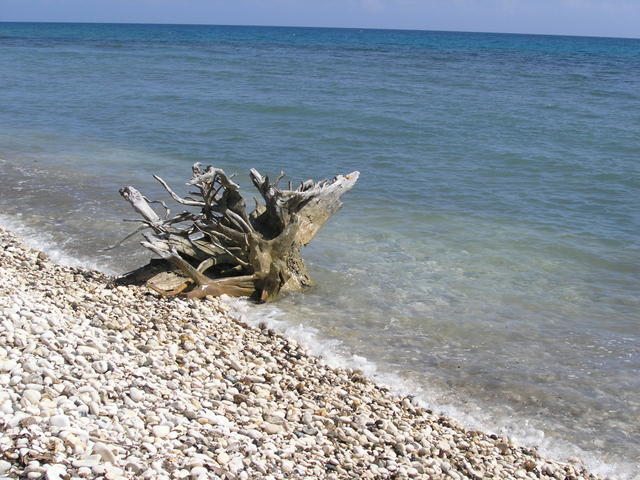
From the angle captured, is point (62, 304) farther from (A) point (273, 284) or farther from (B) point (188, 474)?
(B) point (188, 474)

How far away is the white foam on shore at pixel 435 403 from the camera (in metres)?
6.53

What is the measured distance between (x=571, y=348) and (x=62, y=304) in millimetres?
5824

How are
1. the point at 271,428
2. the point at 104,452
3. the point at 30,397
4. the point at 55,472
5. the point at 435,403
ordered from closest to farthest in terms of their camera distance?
the point at 55,472 < the point at 104,452 < the point at 30,397 < the point at 271,428 < the point at 435,403

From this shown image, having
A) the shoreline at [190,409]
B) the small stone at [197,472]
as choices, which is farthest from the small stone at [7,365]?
the small stone at [197,472]

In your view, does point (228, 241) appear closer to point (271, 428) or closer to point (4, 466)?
point (271, 428)

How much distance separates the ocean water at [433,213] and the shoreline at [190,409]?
866mm

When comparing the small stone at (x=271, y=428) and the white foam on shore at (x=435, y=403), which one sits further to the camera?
the white foam on shore at (x=435, y=403)

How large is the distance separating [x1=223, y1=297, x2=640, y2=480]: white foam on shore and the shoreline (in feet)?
0.70

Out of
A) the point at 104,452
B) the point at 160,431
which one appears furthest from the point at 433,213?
the point at 104,452

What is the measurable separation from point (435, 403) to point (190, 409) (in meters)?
2.77

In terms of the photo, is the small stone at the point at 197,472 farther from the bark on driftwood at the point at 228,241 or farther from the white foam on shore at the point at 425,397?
the bark on driftwood at the point at 228,241

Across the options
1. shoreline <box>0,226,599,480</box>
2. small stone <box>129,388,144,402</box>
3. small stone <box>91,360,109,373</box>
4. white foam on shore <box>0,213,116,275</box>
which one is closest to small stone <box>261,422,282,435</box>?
shoreline <box>0,226,599,480</box>

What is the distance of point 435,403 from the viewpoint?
7355mm

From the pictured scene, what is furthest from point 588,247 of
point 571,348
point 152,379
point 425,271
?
point 152,379
